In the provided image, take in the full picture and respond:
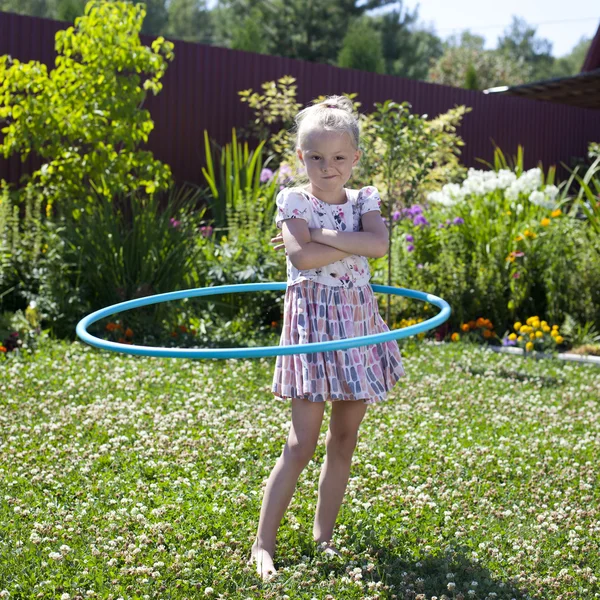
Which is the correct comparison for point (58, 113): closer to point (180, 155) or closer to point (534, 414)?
point (180, 155)

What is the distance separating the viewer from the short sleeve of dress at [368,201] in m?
2.78

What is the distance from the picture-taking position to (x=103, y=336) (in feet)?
20.4

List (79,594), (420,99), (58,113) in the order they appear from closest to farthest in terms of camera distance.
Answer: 1. (79,594)
2. (58,113)
3. (420,99)

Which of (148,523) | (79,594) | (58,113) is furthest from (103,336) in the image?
(79,594)

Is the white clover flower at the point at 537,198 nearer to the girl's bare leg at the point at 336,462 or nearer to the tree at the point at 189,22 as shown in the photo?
the girl's bare leg at the point at 336,462

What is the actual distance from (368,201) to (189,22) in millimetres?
45995

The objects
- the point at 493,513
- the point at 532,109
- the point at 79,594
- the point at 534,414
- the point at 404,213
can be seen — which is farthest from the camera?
→ the point at 532,109

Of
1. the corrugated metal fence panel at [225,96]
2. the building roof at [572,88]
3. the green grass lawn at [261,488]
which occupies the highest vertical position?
the building roof at [572,88]

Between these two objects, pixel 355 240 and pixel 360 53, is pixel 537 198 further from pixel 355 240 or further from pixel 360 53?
pixel 360 53

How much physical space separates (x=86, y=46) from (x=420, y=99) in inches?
297

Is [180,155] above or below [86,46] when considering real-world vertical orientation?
below

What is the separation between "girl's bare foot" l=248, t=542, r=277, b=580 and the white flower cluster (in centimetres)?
558

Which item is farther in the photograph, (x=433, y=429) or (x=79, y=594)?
(x=433, y=429)

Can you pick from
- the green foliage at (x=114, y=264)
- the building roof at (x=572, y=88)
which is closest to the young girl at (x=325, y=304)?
the green foliage at (x=114, y=264)
